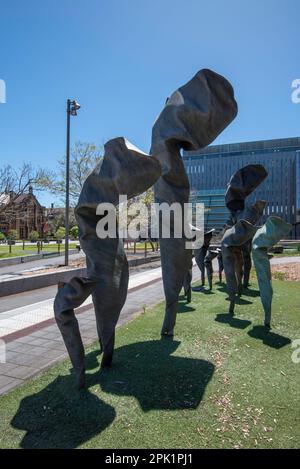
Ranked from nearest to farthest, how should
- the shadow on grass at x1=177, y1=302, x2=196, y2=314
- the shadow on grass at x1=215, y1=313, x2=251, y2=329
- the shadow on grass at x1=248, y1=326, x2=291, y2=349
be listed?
the shadow on grass at x1=248, y1=326, x2=291, y2=349 < the shadow on grass at x1=215, y1=313, x2=251, y2=329 < the shadow on grass at x1=177, y1=302, x2=196, y2=314

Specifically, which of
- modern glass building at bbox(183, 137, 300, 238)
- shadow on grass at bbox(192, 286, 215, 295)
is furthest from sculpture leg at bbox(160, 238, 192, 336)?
modern glass building at bbox(183, 137, 300, 238)

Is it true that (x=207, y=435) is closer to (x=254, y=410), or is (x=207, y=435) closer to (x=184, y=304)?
(x=254, y=410)

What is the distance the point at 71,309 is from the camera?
13.8 feet

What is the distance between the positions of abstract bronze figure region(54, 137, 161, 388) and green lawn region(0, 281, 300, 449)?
1.52 feet

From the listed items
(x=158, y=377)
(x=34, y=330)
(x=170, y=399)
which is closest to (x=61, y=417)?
(x=170, y=399)

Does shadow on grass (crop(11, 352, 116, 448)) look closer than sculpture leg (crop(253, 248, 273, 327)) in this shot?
Yes

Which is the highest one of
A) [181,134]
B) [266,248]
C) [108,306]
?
[181,134]

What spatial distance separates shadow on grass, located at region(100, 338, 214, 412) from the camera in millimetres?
4234

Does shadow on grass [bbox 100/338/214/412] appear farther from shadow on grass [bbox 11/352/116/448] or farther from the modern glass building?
the modern glass building

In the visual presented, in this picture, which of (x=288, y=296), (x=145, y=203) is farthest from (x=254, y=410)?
(x=145, y=203)

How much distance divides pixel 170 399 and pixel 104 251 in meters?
2.15

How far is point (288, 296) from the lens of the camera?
11.1 m

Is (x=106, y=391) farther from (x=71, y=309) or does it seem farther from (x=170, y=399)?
(x=71, y=309)
